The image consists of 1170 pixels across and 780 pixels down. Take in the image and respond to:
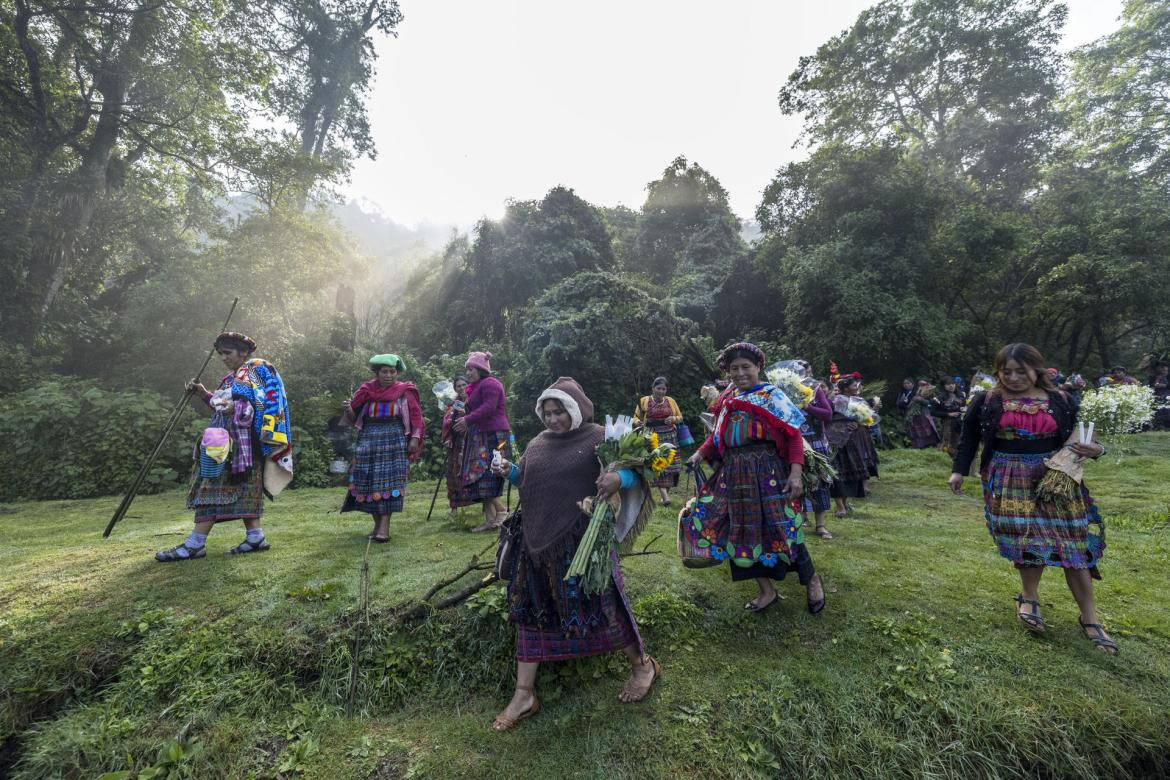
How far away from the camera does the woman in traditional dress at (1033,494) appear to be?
10.2ft

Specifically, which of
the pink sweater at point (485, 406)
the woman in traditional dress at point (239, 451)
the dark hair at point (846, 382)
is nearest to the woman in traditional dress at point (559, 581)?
the pink sweater at point (485, 406)

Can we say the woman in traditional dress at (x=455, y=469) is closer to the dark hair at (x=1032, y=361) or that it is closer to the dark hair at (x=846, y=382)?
the dark hair at (x=1032, y=361)

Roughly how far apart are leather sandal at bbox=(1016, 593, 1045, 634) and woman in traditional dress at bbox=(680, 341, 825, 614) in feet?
4.14

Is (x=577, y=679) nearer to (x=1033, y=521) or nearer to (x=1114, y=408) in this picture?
(x=1033, y=521)

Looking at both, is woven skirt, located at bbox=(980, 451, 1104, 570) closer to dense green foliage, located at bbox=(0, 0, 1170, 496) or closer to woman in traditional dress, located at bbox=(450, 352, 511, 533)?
woman in traditional dress, located at bbox=(450, 352, 511, 533)

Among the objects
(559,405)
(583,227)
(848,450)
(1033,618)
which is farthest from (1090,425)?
(583,227)

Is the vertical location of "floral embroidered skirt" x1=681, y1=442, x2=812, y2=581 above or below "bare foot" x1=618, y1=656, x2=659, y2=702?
above

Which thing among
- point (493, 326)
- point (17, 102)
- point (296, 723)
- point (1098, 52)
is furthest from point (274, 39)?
point (1098, 52)

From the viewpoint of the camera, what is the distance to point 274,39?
17.2 meters

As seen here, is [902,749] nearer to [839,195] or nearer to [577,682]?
[577,682]

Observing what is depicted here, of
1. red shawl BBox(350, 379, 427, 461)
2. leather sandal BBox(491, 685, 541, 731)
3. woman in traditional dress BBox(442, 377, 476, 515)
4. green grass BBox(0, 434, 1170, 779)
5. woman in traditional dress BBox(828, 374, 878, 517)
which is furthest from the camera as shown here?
woman in traditional dress BBox(828, 374, 878, 517)

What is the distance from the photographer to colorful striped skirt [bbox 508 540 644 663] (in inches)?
106

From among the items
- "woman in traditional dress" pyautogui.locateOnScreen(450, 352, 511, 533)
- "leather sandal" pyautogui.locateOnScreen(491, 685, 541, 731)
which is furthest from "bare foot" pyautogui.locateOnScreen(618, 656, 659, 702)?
"woman in traditional dress" pyautogui.locateOnScreen(450, 352, 511, 533)

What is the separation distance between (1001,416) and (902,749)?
87.5 inches
